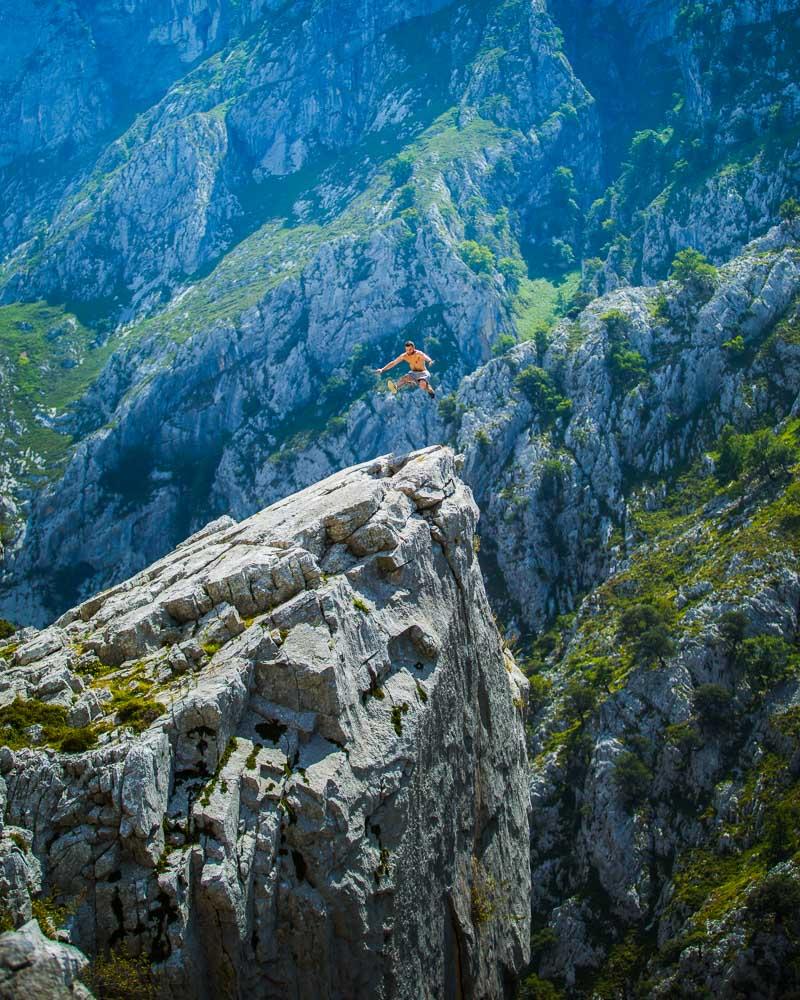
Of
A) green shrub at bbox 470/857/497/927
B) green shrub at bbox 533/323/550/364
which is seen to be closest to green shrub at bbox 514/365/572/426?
green shrub at bbox 533/323/550/364

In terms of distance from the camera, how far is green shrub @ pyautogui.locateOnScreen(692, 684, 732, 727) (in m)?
81.9

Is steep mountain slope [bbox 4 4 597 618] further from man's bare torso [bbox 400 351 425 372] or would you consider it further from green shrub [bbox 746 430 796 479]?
man's bare torso [bbox 400 351 425 372]

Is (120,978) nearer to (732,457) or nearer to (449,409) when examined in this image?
(732,457)

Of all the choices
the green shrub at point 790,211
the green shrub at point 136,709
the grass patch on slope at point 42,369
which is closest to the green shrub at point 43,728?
the green shrub at point 136,709

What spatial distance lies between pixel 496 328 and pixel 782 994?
412ft

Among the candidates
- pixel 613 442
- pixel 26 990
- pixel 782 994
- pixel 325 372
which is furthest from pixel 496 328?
pixel 26 990

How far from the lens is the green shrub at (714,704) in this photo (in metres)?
81.9

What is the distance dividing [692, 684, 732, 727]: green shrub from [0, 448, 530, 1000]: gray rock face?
41493 mm

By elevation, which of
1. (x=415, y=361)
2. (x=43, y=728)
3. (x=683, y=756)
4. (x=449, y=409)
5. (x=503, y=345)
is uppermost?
(x=503, y=345)

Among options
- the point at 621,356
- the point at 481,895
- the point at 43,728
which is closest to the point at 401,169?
the point at 621,356

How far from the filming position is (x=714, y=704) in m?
82.5

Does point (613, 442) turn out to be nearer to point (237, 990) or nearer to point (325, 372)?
point (325, 372)

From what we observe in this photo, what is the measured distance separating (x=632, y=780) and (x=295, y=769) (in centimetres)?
5700

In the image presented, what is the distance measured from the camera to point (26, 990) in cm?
2225
